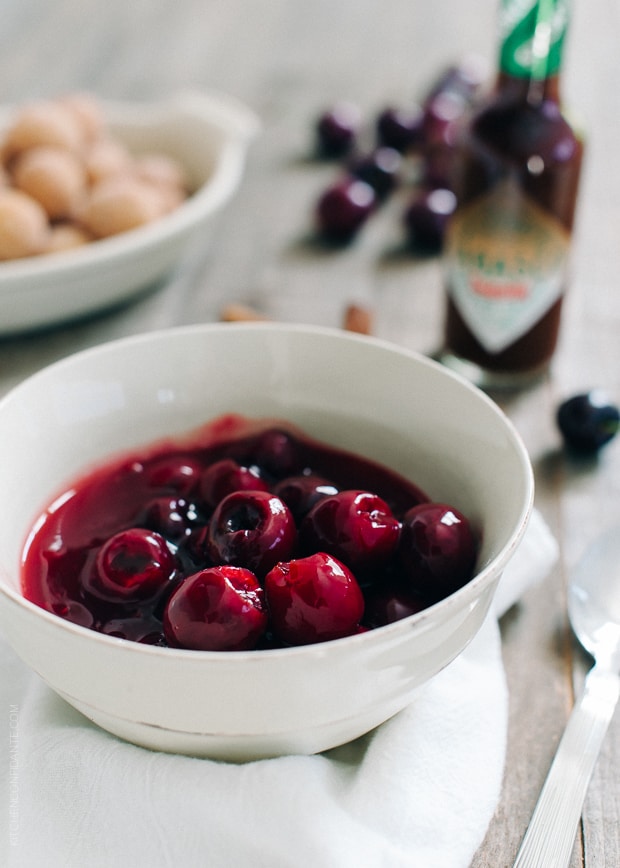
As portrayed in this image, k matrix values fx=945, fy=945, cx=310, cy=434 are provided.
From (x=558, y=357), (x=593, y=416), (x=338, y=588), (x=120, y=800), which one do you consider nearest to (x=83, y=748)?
(x=120, y=800)

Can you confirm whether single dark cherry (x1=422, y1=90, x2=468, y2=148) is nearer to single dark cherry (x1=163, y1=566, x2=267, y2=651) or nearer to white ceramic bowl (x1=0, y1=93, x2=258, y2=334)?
white ceramic bowl (x1=0, y1=93, x2=258, y2=334)

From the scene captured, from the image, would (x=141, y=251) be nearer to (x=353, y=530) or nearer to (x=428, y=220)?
(x=428, y=220)

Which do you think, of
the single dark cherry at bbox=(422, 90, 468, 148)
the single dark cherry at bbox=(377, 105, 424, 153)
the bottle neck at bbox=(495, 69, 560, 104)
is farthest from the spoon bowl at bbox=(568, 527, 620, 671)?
the single dark cherry at bbox=(377, 105, 424, 153)

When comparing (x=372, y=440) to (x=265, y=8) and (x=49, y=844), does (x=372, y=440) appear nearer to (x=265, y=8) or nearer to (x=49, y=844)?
(x=49, y=844)

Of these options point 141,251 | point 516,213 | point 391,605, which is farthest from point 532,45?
point 391,605

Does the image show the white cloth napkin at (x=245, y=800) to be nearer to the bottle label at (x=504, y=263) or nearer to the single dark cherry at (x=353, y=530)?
the single dark cherry at (x=353, y=530)
